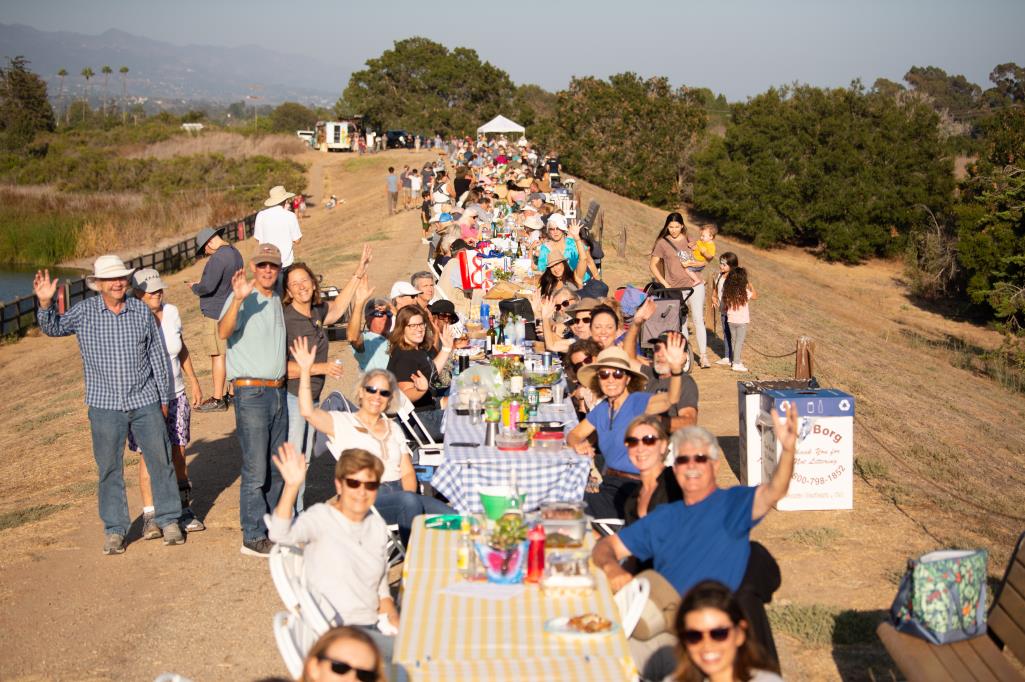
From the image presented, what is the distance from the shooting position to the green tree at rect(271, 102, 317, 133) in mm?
97062

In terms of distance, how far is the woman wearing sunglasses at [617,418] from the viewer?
615 centimetres

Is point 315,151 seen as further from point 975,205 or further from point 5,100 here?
point 975,205

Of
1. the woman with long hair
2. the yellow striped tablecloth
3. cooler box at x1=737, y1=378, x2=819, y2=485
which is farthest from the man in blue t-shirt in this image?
the woman with long hair

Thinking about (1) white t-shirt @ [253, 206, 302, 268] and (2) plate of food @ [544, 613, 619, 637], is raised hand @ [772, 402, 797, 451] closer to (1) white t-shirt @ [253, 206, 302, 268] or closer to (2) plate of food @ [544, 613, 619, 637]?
(2) plate of food @ [544, 613, 619, 637]

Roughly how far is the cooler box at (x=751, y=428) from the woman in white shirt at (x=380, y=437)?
2.63m

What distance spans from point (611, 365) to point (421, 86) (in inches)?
2976

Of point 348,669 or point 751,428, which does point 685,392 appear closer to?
point 751,428

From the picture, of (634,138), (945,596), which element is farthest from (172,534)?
(634,138)

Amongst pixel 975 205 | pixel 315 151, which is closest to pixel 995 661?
pixel 975 205

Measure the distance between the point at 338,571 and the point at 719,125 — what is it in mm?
66322

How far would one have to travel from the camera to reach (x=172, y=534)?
23.0 ft

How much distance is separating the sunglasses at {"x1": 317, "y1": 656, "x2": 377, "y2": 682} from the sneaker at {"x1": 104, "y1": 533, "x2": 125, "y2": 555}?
405 cm

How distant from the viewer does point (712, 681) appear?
11.6 ft

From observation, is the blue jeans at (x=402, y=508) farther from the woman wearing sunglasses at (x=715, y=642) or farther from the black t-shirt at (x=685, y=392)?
the woman wearing sunglasses at (x=715, y=642)
